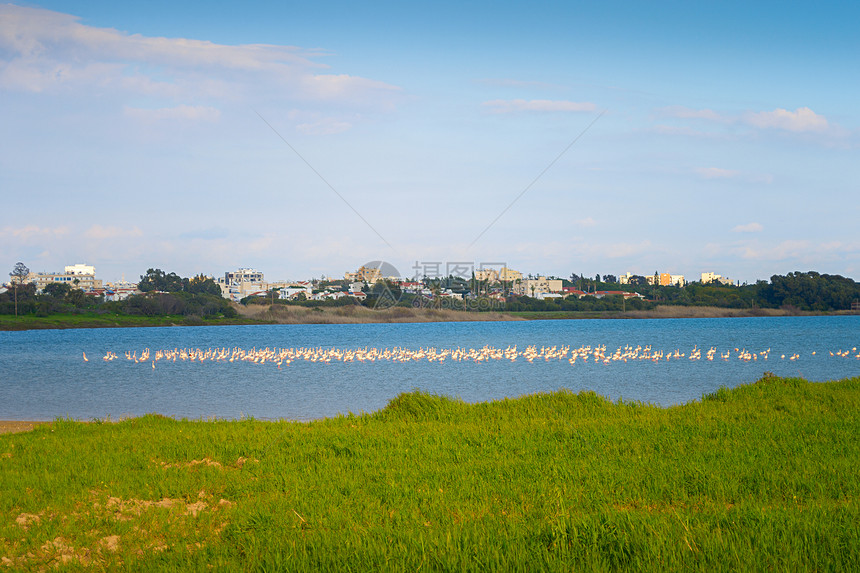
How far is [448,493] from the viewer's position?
24.4 feet

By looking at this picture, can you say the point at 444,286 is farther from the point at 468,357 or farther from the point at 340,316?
the point at 340,316

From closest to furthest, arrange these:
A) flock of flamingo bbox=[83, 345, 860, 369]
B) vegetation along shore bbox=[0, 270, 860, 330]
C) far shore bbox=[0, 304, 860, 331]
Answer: flock of flamingo bbox=[83, 345, 860, 369] < far shore bbox=[0, 304, 860, 331] < vegetation along shore bbox=[0, 270, 860, 330]

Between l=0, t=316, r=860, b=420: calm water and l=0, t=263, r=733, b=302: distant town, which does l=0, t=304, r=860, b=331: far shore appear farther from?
l=0, t=316, r=860, b=420: calm water

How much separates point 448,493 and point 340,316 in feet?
391

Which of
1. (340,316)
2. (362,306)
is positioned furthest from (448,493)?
(340,316)

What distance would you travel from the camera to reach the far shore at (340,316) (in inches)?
4072

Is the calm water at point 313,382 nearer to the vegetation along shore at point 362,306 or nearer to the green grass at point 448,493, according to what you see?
the green grass at point 448,493

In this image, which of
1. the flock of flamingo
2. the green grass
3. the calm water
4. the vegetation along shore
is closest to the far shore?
the vegetation along shore

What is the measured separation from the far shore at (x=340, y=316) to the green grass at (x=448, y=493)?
86.1 m

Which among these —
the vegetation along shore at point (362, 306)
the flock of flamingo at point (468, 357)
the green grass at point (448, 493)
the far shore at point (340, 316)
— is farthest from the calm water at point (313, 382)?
the far shore at point (340, 316)

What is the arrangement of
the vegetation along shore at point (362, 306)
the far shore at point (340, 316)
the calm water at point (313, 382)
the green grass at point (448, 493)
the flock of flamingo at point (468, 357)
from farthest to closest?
the vegetation along shore at point (362, 306) < the far shore at point (340, 316) < the flock of flamingo at point (468, 357) < the calm water at point (313, 382) < the green grass at point (448, 493)

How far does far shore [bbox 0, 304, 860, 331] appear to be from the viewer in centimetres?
10344

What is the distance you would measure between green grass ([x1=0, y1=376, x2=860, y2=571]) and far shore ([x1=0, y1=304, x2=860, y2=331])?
8606 centimetres

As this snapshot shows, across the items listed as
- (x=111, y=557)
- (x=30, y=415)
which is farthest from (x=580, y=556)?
(x=30, y=415)
